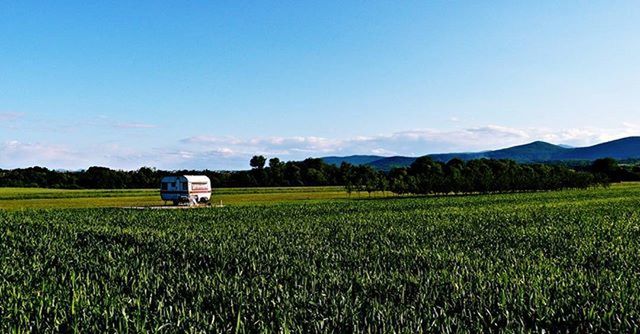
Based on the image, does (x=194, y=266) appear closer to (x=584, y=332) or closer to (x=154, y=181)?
(x=584, y=332)

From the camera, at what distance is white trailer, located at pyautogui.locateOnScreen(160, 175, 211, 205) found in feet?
219

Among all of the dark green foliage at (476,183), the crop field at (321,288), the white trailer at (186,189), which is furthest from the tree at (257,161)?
the crop field at (321,288)

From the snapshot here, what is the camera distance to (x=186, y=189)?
66812 millimetres

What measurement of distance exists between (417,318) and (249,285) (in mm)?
4272

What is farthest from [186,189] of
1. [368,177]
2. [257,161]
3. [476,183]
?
[257,161]

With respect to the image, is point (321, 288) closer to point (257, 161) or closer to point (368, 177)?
point (368, 177)

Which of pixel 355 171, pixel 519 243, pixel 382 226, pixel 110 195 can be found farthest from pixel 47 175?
pixel 519 243

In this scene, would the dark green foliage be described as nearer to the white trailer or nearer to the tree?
the white trailer

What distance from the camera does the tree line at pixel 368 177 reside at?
347ft

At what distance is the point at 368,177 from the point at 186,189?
5453 cm

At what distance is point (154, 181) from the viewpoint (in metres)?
134

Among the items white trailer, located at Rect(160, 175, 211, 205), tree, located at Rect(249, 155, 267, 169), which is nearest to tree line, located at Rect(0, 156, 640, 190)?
tree, located at Rect(249, 155, 267, 169)

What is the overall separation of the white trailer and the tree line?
36.2 metres

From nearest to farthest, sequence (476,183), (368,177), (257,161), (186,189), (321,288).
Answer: (321,288)
(186,189)
(476,183)
(368,177)
(257,161)
